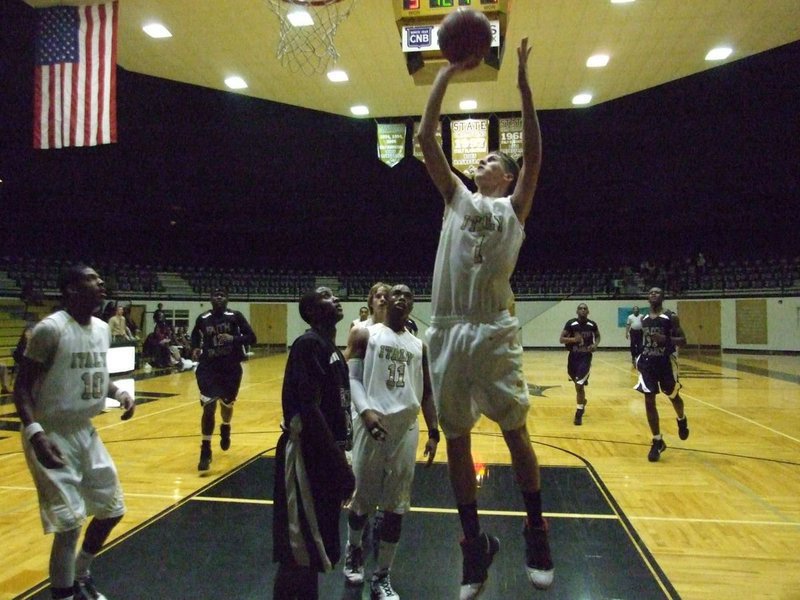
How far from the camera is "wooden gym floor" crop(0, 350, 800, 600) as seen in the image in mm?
3297

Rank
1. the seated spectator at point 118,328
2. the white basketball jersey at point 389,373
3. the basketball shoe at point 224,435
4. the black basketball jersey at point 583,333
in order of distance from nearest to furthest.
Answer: the white basketball jersey at point 389,373 → the basketball shoe at point 224,435 → the black basketball jersey at point 583,333 → the seated spectator at point 118,328

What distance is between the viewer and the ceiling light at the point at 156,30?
31.1 feet

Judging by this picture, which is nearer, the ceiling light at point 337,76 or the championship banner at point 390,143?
the ceiling light at point 337,76

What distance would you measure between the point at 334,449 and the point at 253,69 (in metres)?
10.4

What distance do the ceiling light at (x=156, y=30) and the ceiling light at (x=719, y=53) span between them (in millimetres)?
9255

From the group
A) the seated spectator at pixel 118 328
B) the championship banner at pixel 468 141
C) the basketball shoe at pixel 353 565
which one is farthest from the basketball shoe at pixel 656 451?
the seated spectator at pixel 118 328

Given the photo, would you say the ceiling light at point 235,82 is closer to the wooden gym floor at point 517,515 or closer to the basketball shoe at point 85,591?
the wooden gym floor at point 517,515

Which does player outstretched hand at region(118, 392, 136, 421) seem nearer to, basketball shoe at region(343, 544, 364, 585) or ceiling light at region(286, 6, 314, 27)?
basketball shoe at region(343, 544, 364, 585)

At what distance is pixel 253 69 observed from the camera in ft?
36.7

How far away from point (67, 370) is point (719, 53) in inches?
455

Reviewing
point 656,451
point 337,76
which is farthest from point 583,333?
point 337,76

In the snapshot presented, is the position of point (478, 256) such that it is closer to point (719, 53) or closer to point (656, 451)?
point (656, 451)

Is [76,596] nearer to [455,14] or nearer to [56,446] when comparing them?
[56,446]

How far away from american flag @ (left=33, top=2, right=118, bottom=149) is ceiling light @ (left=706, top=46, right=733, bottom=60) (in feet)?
31.4
